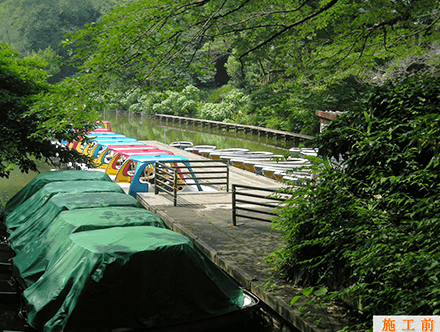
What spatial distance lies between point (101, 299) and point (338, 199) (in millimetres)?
3736

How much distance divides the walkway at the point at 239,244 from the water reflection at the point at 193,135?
838 inches

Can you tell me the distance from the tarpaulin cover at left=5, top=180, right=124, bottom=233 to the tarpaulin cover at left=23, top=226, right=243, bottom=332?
11.3ft

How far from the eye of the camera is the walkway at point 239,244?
664 cm

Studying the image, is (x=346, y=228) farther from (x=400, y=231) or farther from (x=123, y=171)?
(x=123, y=171)

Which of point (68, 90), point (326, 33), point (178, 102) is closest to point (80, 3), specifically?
point (178, 102)

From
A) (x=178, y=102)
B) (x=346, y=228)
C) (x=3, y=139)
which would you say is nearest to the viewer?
(x=346, y=228)

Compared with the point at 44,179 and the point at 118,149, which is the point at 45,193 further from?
the point at 118,149

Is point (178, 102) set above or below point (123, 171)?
above

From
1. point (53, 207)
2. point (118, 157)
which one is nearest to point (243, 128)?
point (118, 157)

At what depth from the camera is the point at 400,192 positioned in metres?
6.09

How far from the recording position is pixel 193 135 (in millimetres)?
49500

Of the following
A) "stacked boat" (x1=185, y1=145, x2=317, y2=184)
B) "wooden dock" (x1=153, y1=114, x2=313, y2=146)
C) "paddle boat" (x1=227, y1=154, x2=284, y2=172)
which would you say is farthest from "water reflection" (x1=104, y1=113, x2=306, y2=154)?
"paddle boat" (x1=227, y1=154, x2=284, y2=172)

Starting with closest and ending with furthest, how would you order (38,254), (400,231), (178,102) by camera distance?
1. (400,231)
2. (38,254)
3. (178,102)

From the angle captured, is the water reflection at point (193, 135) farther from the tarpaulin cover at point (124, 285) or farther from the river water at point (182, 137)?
the tarpaulin cover at point (124, 285)
